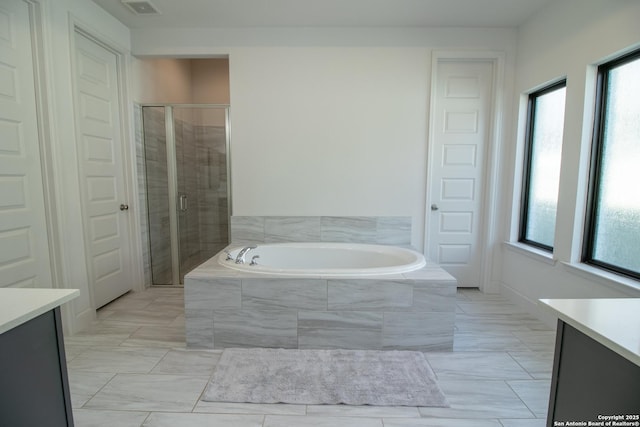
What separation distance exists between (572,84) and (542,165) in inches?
26.9

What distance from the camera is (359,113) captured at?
2908 mm

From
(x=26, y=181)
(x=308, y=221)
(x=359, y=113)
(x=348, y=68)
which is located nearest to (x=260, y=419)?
(x=308, y=221)

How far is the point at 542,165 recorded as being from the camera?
8.62ft

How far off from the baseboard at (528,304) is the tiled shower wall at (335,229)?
1.03m

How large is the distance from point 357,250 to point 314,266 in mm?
415

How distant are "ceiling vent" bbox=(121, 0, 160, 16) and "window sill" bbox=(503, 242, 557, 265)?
366 cm

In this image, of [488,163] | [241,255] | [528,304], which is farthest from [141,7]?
[528,304]

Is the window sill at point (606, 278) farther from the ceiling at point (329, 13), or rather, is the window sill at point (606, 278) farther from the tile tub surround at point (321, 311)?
the ceiling at point (329, 13)

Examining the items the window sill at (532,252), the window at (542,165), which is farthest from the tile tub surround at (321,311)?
the window at (542,165)

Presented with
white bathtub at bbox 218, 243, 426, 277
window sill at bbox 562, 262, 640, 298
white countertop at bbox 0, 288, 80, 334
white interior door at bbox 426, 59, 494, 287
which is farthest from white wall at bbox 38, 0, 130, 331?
window sill at bbox 562, 262, 640, 298

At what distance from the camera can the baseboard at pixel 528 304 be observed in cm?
238

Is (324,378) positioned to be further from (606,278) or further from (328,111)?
(328,111)

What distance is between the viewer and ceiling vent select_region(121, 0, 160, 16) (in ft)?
7.84

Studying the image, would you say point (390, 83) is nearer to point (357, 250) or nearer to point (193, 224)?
point (357, 250)
